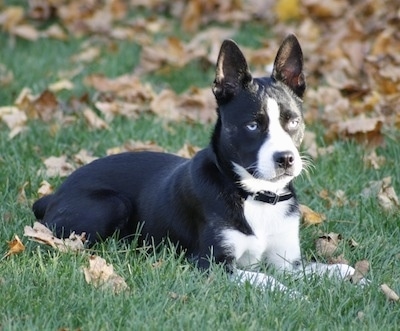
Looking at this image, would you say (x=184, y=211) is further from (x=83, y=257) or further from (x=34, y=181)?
(x=34, y=181)

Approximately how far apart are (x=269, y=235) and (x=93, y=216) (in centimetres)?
99

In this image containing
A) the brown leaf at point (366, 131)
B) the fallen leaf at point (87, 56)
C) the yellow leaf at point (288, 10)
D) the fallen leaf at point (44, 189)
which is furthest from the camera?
the yellow leaf at point (288, 10)

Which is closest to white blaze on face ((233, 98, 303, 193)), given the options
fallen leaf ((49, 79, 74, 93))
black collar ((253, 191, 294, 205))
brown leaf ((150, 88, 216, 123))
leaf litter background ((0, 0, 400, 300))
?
black collar ((253, 191, 294, 205))

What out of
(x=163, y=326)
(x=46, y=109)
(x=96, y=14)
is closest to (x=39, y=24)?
(x=96, y=14)

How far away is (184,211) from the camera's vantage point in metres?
5.05

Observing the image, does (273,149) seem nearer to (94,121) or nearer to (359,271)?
(359,271)

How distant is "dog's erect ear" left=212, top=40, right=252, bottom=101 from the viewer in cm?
490

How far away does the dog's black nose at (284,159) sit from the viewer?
4.56 metres

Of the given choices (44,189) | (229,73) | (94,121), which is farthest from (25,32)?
(229,73)

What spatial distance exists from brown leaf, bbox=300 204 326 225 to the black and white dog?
47 cm

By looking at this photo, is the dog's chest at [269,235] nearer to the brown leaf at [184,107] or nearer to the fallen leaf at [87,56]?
the brown leaf at [184,107]

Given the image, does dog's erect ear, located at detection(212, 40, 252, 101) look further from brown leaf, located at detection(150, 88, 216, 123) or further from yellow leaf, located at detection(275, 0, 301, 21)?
yellow leaf, located at detection(275, 0, 301, 21)

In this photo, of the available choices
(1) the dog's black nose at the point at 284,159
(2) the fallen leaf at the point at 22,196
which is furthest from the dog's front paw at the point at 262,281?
(2) the fallen leaf at the point at 22,196

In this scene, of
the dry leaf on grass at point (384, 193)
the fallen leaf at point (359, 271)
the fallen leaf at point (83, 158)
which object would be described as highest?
the dry leaf on grass at point (384, 193)
